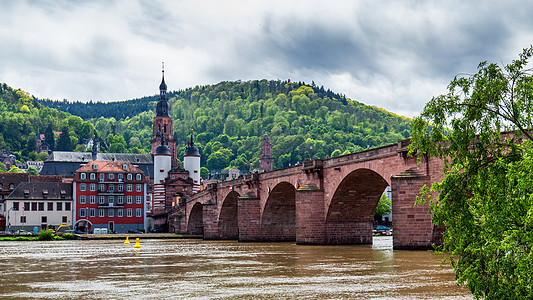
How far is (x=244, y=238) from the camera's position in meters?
74.4

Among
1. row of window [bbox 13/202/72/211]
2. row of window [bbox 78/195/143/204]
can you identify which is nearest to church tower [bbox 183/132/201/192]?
row of window [bbox 78/195/143/204]

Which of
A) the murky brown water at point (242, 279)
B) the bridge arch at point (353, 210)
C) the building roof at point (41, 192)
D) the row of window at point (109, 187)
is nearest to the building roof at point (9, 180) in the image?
the building roof at point (41, 192)

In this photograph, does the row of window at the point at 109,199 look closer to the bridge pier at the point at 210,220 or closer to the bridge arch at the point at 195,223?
the bridge arch at the point at 195,223

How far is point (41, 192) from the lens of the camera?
12688cm

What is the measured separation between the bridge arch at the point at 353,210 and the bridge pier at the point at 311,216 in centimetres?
62

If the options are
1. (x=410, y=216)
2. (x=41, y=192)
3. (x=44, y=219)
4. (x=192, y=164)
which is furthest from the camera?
(x=192, y=164)

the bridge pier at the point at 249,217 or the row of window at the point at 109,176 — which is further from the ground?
the row of window at the point at 109,176

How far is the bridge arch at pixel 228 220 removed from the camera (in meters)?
88.2

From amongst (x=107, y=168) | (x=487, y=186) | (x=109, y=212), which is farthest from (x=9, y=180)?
(x=487, y=186)

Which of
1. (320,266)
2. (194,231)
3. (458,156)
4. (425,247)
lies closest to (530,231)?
(458,156)

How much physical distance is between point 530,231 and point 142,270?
22.6 m

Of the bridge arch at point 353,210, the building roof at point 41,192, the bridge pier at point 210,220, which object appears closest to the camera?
the bridge arch at point 353,210

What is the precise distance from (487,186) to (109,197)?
12075 centimetres

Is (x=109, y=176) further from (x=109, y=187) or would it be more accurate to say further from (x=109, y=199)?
(x=109, y=199)
